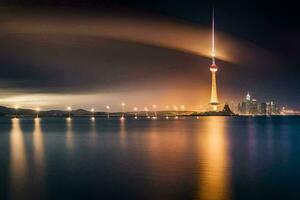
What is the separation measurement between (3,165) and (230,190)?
1620cm

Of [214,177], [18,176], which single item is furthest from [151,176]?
[18,176]

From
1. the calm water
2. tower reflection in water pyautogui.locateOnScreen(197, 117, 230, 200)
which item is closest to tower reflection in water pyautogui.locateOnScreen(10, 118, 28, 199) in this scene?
the calm water

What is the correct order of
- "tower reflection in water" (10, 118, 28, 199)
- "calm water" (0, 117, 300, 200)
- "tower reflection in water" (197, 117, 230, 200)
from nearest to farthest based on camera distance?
"tower reflection in water" (197, 117, 230, 200)
"calm water" (0, 117, 300, 200)
"tower reflection in water" (10, 118, 28, 199)

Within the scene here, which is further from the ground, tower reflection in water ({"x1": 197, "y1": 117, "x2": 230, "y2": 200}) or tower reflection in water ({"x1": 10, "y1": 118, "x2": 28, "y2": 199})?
tower reflection in water ({"x1": 10, "y1": 118, "x2": 28, "y2": 199})

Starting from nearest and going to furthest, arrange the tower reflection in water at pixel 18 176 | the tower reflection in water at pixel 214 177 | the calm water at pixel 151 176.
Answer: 1. the tower reflection in water at pixel 214 177
2. the calm water at pixel 151 176
3. the tower reflection in water at pixel 18 176

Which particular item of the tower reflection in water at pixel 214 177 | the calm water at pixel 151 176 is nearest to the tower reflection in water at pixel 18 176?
the calm water at pixel 151 176

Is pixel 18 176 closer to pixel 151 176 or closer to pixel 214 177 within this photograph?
pixel 151 176

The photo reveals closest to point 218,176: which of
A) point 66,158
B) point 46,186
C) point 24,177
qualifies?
point 46,186

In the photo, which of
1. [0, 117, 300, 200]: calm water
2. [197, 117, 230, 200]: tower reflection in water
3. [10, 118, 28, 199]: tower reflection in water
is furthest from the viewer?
[10, 118, 28, 199]: tower reflection in water

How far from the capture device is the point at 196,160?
94.5 feet

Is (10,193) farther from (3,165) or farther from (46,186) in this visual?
(3,165)

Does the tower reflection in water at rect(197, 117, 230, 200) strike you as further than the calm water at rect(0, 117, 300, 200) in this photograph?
No

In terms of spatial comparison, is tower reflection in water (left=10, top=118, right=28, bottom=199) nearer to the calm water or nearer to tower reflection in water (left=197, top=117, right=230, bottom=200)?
the calm water

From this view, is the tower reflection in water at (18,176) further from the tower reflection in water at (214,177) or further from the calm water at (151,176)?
the tower reflection in water at (214,177)
